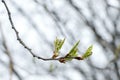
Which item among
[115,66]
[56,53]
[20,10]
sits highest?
[56,53]

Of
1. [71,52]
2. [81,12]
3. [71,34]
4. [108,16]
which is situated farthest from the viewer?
[108,16]

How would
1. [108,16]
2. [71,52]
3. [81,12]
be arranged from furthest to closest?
[108,16] → [81,12] → [71,52]

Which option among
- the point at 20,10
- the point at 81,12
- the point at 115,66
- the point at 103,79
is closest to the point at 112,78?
the point at 103,79

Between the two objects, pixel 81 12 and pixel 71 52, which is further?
pixel 81 12

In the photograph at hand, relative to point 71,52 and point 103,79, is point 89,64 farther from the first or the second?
point 71,52

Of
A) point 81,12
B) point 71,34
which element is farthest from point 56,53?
point 71,34

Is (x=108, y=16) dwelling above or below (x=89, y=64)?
above

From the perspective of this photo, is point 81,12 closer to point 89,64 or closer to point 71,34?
point 71,34

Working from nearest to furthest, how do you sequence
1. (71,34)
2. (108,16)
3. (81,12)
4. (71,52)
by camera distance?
(71,52) → (81,12) → (71,34) → (108,16)

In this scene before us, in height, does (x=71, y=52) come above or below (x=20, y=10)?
above
